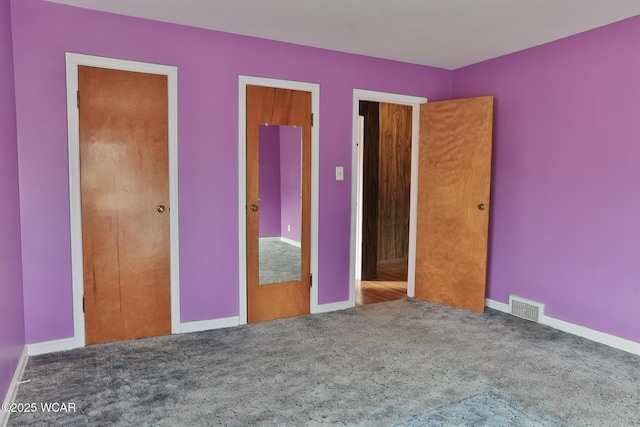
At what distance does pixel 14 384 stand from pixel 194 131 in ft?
6.38

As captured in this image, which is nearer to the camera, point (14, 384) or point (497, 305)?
point (14, 384)

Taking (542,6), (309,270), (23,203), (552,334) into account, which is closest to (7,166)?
(23,203)

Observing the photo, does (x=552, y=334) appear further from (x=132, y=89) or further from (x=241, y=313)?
(x=132, y=89)

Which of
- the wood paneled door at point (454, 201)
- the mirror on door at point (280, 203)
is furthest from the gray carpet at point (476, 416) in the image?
the mirror on door at point (280, 203)

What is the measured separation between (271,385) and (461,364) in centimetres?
125

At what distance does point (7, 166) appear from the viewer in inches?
93.8

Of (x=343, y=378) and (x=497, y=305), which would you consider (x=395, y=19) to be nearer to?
(x=343, y=378)

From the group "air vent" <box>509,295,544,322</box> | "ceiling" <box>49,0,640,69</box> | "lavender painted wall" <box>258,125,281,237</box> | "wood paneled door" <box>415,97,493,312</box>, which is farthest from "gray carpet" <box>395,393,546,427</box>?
"ceiling" <box>49,0,640,69</box>

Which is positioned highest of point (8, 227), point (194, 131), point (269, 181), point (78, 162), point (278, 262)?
point (194, 131)

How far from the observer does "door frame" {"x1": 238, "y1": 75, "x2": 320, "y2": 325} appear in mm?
3387

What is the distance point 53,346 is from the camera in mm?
2883

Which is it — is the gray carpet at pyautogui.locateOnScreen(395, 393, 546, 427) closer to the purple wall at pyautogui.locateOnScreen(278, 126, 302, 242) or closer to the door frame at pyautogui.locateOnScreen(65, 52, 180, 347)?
the purple wall at pyautogui.locateOnScreen(278, 126, 302, 242)

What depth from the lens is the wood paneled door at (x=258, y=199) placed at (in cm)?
345

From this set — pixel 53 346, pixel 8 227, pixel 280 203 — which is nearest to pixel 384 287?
pixel 280 203
